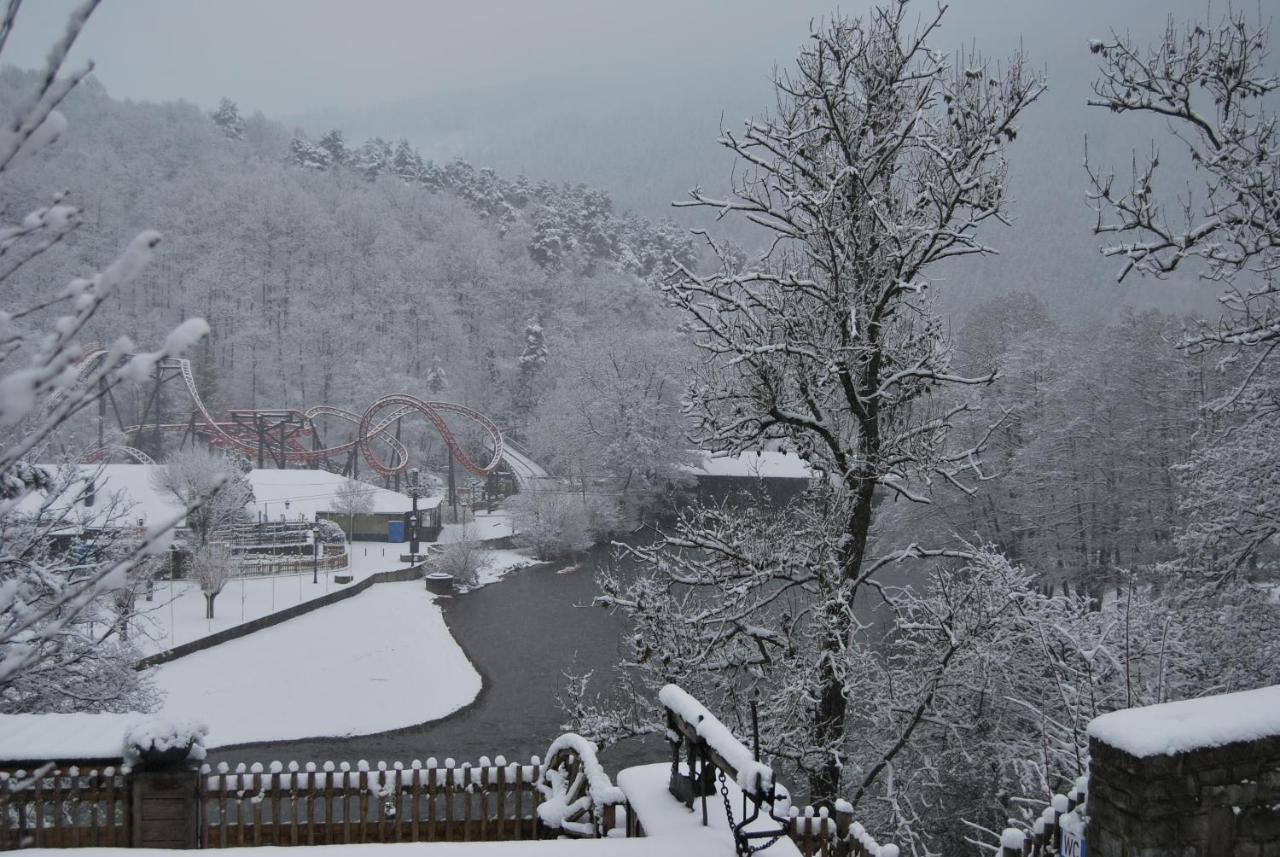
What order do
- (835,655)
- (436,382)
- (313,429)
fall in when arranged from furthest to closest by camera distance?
(436,382) < (313,429) < (835,655)

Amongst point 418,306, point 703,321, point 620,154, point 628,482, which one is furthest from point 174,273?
point 620,154

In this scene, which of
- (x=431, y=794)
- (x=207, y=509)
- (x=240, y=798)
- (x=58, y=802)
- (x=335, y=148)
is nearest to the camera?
(x=58, y=802)

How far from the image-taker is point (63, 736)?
6.74 m

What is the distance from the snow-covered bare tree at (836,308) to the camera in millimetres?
7051

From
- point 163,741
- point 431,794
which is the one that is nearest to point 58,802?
point 163,741

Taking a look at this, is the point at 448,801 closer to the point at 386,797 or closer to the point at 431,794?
the point at 431,794

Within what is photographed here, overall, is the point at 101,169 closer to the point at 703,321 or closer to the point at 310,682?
the point at 310,682

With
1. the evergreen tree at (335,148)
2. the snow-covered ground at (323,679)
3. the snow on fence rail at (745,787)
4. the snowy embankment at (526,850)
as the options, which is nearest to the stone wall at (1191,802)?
the snow on fence rail at (745,787)

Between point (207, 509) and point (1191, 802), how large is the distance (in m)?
31.7

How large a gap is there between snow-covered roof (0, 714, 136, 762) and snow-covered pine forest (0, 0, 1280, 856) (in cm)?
13

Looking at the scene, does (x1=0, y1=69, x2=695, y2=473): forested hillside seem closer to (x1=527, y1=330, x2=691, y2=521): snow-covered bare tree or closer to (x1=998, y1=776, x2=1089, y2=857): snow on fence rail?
(x1=527, y1=330, x2=691, y2=521): snow-covered bare tree

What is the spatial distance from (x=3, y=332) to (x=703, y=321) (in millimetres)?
6046

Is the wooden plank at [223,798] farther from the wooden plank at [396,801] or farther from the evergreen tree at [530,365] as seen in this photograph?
the evergreen tree at [530,365]

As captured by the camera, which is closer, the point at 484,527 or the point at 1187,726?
the point at 1187,726
